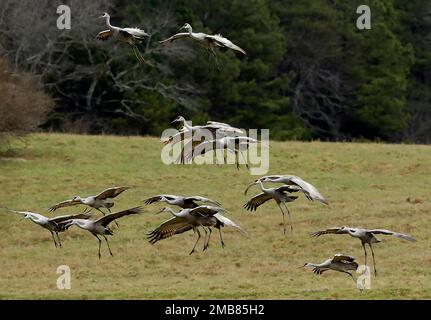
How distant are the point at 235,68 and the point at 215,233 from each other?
86.4 feet

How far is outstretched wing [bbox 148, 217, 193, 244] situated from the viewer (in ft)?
65.6

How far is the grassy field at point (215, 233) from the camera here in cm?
2650

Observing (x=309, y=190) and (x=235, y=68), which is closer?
(x=309, y=190)

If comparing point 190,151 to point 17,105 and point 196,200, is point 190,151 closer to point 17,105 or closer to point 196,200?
point 196,200

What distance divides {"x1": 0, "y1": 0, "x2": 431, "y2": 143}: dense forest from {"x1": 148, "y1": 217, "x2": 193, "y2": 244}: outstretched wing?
33.9 m

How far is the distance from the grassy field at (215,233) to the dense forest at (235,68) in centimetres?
1085

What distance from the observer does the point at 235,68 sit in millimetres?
59219
